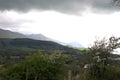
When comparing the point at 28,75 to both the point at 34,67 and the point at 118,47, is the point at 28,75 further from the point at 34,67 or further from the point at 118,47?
the point at 118,47

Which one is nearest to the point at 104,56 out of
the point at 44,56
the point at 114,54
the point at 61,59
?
the point at 114,54

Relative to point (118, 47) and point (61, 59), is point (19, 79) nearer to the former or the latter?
point (61, 59)

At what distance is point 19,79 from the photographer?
28.9m

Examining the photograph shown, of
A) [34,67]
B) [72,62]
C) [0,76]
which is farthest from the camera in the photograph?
[72,62]

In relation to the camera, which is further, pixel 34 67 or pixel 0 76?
pixel 0 76

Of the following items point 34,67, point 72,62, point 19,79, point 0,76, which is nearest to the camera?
point 19,79

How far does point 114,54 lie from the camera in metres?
31.3

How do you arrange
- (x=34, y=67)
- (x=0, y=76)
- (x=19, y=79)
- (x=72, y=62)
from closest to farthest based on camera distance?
(x=19, y=79), (x=34, y=67), (x=0, y=76), (x=72, y=62)

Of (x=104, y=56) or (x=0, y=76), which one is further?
(x=0, y=76)

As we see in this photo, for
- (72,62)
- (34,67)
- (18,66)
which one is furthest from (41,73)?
(72,62)

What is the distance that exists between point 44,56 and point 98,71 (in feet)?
24.8

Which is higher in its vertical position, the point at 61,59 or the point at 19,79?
the point at 61,59

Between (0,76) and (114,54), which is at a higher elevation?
(114,54)

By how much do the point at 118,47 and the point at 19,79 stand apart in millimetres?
13192
